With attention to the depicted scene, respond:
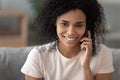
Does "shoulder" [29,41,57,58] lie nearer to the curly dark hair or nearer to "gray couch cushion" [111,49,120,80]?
the curly dark hair

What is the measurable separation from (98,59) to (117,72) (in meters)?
0.26

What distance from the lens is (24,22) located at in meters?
3.53

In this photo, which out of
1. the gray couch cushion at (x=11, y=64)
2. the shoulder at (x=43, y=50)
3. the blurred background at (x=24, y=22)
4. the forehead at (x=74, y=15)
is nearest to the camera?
the forehead at (x=74, y=15)

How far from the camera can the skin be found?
1307 millimetres

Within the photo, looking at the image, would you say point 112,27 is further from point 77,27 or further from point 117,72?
point 77,27

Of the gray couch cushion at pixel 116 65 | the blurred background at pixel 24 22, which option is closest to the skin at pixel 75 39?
the gray couch cushion at pixel 116 65

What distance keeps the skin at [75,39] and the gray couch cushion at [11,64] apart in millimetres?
208

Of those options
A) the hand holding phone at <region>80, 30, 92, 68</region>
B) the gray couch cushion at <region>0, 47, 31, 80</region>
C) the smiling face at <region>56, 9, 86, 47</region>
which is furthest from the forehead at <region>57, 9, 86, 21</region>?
the gray couch cushion at <region>0, 47, 31, 80</region>

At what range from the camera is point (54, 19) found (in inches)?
54.2

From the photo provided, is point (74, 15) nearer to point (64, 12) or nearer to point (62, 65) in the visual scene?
point (64, 12)

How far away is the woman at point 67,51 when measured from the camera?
135 cm

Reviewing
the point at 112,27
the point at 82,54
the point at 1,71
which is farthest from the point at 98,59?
the point at 112,27

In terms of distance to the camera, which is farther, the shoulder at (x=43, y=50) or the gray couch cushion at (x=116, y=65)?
the gray couch cushion at (x=116, y=65)

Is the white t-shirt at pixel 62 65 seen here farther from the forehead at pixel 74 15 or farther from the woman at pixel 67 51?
the forehead at pixel 74 15
